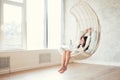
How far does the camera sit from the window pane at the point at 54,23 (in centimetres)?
663

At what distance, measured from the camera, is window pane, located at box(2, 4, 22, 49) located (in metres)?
5.08

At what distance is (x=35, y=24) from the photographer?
6051mm

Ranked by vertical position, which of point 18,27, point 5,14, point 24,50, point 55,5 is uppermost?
point 55,5

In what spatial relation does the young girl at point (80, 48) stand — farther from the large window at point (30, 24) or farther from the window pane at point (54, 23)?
the window pane at point (54, 23)

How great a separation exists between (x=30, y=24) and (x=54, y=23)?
1228 mm

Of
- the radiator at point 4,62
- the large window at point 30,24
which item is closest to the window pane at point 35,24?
the large window at point 30,24

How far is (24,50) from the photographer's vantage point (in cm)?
533

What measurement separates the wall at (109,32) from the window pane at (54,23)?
4.44 ft

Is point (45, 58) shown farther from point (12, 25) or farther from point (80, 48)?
point (80, 48)

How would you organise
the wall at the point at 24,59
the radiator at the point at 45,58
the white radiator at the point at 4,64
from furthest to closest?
the radiator at the point at 45,58, the wall at the point at 24,59, the white radiator at the point at 4,64

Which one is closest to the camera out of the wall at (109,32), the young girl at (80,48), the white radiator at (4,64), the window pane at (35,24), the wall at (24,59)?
the young girl at (80,48)

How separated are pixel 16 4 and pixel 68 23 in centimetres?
233

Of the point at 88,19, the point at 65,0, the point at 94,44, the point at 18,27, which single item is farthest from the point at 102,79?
the point at 65,0

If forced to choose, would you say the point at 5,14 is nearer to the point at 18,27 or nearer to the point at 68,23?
the point at 18,27
